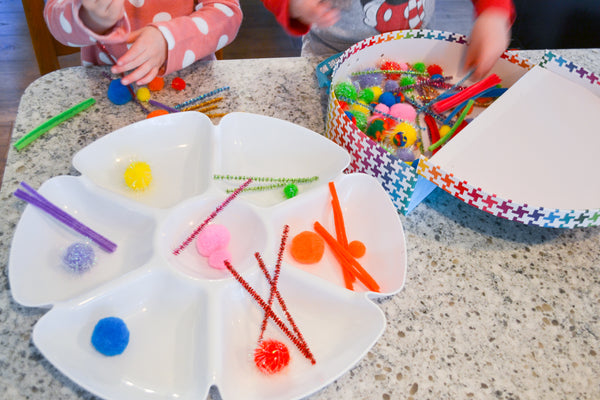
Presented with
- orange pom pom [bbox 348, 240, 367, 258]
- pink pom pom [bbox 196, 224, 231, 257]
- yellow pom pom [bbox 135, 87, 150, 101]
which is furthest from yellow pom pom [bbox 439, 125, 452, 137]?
yellow pom pom [bbox 135, 87, 150, 101]

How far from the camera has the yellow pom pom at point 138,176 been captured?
2.13ft

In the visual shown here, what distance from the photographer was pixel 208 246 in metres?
0.60

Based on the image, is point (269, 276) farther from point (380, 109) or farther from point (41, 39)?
point (41, 39)

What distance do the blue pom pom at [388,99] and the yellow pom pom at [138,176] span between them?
396mm

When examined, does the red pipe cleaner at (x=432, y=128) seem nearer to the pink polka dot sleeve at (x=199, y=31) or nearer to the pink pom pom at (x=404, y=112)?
the pink pom pom at (x=404, y=112)

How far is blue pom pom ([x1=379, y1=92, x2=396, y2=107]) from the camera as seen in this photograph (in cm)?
79

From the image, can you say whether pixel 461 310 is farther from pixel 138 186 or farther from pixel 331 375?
pixel 138 186

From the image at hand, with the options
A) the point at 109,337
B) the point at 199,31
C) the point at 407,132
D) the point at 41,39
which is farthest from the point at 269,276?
the point at 41,39

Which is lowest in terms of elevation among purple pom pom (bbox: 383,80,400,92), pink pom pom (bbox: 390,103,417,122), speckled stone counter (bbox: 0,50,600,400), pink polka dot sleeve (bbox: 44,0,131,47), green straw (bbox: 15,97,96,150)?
speckled stone counter (bbox: 0,50,600,400)

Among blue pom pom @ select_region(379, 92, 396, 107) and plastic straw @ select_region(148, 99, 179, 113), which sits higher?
blue pom pom @ select_region(379, 92, 396, 107)

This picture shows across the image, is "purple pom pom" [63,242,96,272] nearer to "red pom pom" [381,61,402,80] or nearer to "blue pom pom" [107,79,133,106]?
"blue pom pom" [107,79,133,106]

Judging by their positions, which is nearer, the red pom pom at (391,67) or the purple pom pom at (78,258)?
the purple pom pom at (78,258)

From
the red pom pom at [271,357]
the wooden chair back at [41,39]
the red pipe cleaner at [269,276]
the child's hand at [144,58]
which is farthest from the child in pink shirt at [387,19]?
the red pom pom at [271,357]

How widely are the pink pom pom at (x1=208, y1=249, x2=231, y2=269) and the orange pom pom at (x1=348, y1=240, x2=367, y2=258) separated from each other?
156 millimetres
